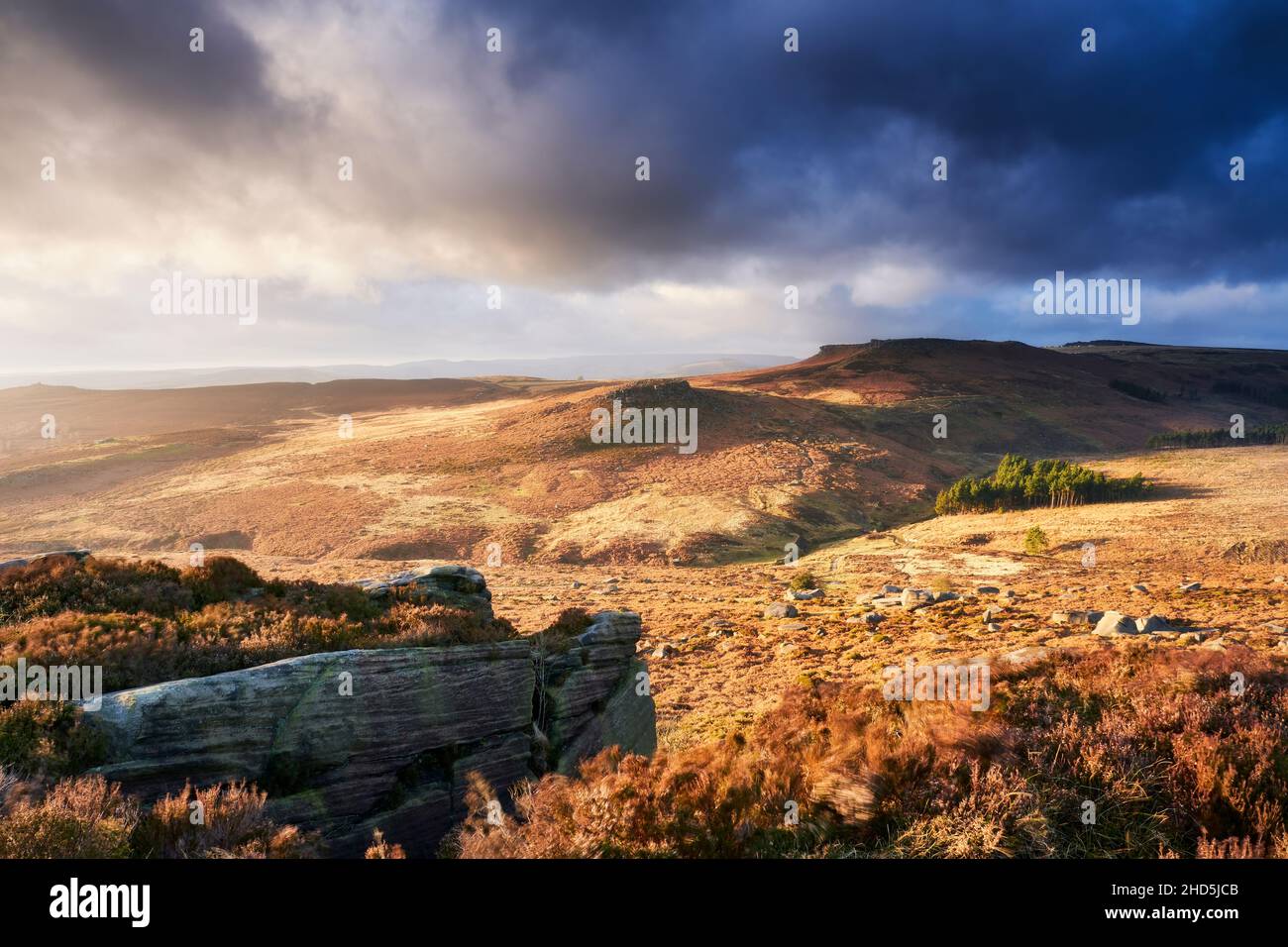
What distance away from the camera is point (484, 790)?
732 centimetres

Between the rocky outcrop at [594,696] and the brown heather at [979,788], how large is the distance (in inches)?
122

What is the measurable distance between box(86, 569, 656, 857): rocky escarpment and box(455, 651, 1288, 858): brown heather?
145 cm

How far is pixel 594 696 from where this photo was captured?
37.3 feet

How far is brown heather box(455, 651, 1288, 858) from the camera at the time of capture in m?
5.20

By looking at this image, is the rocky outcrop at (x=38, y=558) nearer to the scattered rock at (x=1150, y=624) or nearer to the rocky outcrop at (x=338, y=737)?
the rocky outcrop at (x=338, y=737)

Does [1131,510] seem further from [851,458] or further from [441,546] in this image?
[441,546]

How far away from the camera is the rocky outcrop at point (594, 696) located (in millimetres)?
10375

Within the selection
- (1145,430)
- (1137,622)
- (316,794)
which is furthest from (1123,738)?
(1145,430)

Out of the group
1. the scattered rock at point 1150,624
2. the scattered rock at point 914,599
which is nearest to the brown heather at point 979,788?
the scattered rock at point 1150,624

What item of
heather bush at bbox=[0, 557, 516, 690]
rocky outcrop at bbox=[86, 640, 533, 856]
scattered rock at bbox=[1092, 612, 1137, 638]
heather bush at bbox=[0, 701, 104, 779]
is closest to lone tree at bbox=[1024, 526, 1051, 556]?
scattered rock at bbox=[1092, 612, 1137, 638]

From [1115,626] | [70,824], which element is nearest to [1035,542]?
[1115,626]

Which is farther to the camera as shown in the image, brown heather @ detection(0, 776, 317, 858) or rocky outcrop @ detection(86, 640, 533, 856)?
rocky outcrop @ detection(86, 640, 533, 856)

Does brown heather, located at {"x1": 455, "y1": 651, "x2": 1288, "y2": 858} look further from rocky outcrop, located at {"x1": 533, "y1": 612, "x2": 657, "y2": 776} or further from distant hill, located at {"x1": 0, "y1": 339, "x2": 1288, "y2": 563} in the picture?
distant hill, located at {"x1": 0, "y1": 339, "x2": 1288, "y2": 563}

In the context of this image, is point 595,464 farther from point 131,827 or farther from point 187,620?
point 131,827
